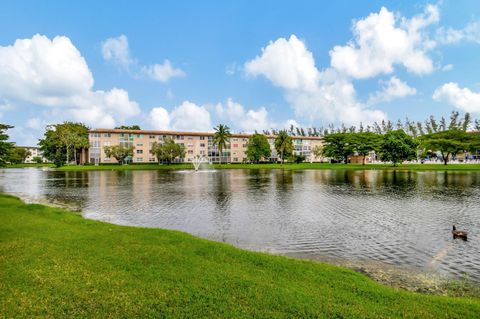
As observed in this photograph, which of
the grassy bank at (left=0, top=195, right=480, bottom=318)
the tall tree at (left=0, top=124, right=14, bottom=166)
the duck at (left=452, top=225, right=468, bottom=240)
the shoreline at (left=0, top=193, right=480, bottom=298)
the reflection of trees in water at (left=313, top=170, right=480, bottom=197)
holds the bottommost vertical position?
the shoreline at (left=0, top=193, right=480, bottom=298)

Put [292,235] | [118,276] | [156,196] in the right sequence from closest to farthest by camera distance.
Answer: [118,276] < [292,235] < [156,196]

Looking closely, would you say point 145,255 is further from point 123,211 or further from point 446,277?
point 123,211

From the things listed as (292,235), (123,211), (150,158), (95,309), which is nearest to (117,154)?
(150,158)

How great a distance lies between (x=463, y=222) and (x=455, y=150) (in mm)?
85922

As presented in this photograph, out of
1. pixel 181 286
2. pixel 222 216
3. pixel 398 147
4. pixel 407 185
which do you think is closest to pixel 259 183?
pixel 407 185

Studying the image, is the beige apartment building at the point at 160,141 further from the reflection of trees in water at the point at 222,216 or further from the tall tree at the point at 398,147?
the reflection of trees in water at the point at 222,216

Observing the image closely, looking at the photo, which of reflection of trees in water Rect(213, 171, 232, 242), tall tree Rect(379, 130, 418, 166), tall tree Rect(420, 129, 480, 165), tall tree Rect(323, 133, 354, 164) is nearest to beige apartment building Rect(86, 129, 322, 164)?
tall tree Rect(323, 133, 354, 164)

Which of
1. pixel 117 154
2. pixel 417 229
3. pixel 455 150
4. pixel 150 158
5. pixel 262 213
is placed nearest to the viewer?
pixel 417 229

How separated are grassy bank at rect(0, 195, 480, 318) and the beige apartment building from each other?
4514 inches

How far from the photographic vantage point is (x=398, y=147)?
301 feet

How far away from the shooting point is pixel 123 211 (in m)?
24.8

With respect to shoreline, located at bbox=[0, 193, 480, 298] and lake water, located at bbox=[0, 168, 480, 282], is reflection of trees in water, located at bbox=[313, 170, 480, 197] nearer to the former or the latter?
lake water, located at bbox=[0, 168, 480, 282]

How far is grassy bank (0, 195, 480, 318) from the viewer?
292 inches

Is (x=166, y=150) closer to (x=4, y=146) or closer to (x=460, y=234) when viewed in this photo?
(x=4, y=146)
